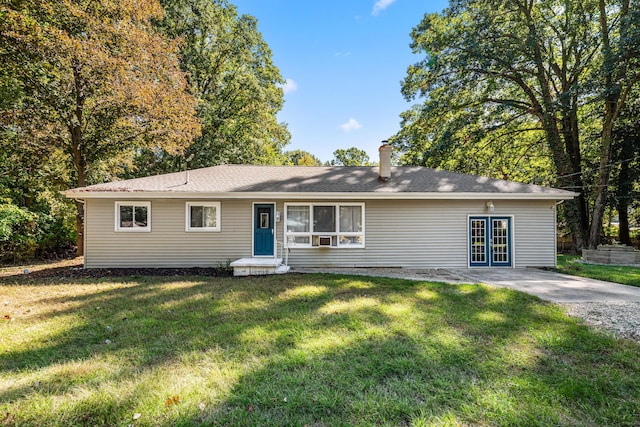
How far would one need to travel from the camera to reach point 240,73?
16812mm

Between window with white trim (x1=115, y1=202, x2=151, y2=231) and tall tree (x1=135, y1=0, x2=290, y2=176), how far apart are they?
752cm

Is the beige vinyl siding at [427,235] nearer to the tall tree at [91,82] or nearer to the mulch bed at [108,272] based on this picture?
the mulch bed at [108,272]

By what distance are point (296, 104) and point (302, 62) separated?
5.31 m

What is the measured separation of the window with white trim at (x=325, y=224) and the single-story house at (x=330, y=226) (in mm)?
32

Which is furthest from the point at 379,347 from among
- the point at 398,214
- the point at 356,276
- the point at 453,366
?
the point at 398,214

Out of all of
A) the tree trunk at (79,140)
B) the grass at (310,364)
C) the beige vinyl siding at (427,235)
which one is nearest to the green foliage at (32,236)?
the tree trunk at (79,140)

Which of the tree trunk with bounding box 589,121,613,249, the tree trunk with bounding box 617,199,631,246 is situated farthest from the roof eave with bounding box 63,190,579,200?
the tree trunk with bounding box 617,199,631,246

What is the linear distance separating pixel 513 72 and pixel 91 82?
17.9 meters

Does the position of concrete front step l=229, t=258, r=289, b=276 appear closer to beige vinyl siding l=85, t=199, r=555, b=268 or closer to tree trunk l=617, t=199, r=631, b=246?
beige vinyl siding l=85, t=199, r=555, b=268

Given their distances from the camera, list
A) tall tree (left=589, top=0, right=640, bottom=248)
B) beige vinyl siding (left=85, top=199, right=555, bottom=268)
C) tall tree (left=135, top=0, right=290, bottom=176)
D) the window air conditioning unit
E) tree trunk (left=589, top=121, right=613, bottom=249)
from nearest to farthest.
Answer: the window air conditioning unit → beige vinyl siding (left=85, top=199, right=555, bottom=268) → tall tree (left=589, top=0, right=640, bottom=248) → tree trunk (left=589, top=121, right=613, bottom=249) → tall tree (left=135, top=0, right=290, bottom=176)

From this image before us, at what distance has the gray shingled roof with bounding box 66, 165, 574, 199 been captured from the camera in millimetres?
8562

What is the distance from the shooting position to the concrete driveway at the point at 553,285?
5539 mm

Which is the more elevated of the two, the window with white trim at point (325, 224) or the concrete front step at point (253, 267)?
the window with white trim at point (325, 224)

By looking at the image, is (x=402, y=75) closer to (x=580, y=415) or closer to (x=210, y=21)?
(x=210, y=21)
